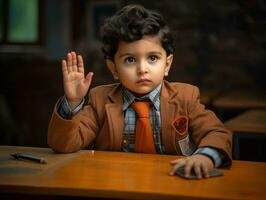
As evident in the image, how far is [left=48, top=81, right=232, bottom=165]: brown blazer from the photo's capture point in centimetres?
169

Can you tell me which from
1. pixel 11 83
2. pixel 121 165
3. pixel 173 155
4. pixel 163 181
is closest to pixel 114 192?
pixel 163 181

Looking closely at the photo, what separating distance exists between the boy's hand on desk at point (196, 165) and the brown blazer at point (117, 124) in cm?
14

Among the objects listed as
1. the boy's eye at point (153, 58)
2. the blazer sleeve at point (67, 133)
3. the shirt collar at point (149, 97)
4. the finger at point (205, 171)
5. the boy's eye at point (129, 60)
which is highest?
the boy's eye at point (153, 58)

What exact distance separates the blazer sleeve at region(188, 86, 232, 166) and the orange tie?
15cm

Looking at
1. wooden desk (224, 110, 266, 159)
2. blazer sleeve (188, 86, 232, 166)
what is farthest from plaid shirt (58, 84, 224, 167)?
wooden desk (224, 110, 266, 159)

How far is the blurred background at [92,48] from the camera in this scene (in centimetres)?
650

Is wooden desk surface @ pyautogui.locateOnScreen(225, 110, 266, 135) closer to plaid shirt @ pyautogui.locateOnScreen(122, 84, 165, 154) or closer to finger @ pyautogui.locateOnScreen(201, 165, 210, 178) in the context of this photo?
plaid shirt @ pyautogui.locateOnScreen(122, 84, 165, 154)

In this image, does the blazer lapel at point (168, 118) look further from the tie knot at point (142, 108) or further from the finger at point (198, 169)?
the finger at point (198, 169)

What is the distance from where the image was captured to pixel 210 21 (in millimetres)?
6586

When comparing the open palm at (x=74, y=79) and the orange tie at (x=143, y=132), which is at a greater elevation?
the open palm at (x=74, y=79)

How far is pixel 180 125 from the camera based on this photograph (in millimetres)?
1754

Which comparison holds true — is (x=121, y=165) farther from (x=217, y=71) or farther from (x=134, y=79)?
(x=217, y=71)

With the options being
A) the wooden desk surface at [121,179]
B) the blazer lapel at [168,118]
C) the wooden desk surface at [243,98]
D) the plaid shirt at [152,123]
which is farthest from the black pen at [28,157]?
the wooden desk surface at [243,98]

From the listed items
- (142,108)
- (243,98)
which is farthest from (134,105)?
(243,98)
